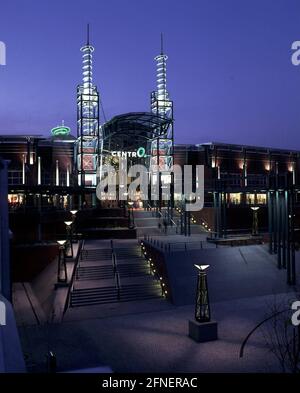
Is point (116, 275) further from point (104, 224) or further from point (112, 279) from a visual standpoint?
point (104, 224)

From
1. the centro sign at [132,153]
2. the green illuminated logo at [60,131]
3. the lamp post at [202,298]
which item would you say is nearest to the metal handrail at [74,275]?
the lamp post at [202,298]

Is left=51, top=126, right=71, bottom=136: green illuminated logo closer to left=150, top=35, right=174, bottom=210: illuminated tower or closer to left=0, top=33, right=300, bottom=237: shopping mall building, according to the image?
left=0, top=33, right=300, bottom=237: shopping mall building

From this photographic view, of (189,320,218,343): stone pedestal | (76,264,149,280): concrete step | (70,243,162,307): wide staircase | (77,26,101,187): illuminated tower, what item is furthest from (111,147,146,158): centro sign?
(189,320,218,343): stone pedestal

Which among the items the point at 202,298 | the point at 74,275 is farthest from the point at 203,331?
the point at 74,275

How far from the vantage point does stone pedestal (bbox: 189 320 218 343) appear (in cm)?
1633

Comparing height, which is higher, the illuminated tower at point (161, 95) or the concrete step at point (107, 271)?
the illuminated tower at point (161, 95)

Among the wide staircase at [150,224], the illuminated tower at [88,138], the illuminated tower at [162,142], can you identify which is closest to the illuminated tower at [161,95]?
the illuminated tower at [162,142]

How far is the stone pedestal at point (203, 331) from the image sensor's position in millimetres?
16328

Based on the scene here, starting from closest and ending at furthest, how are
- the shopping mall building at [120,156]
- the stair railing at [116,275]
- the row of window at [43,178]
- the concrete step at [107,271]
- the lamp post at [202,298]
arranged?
1. the lamp post at [202,298]
2. the stair railing at [116,275]
3. the concrete step at [107,271]
4. the shopping mall building at [120,156]
5. the row of window at [43,178]

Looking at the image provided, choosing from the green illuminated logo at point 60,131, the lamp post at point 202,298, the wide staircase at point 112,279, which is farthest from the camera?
the green illuminated logo at point 60,131

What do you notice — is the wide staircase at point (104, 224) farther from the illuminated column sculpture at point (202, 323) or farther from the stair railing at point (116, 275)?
the illuminated column sculpture at point (202, 323)

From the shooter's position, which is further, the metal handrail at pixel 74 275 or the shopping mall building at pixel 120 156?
the shopping mall building at pixel 120 156

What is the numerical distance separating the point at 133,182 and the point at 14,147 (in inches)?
748

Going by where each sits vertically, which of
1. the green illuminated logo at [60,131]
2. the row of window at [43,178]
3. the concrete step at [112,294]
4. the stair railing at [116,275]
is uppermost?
the green illuminated logo at [60,131]
